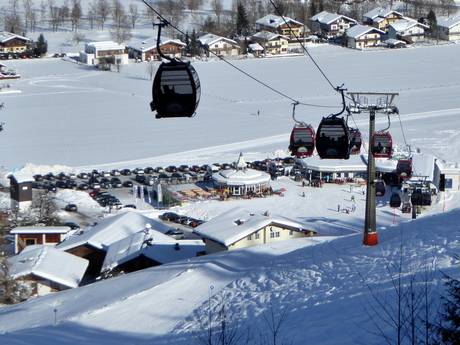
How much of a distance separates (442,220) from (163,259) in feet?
10.1

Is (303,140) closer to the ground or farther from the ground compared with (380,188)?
farther from the ground

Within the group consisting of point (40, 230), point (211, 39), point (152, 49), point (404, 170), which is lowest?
point (40, 230)

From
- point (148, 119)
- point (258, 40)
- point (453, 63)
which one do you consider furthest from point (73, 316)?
point (258, 40)

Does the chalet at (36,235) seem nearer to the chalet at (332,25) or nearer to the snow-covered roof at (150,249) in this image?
the snow-covered roof at (150,249)

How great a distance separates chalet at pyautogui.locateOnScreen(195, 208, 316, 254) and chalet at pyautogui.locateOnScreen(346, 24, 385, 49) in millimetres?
23842

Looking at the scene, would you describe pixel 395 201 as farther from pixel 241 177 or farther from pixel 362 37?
pixel 362 37

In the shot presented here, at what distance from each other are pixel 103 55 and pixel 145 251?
69.4 ft

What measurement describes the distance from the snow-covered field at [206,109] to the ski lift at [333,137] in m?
9.58

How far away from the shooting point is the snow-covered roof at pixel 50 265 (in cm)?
879

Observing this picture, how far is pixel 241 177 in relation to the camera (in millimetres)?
13352

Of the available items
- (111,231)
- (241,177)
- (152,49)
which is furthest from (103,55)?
(111,231)

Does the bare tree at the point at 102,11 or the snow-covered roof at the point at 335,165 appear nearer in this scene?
the snow-covered roof at the point at 335,165

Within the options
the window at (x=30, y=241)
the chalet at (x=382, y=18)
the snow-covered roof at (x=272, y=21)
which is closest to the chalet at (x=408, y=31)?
the chalet at (x=382, y=18)

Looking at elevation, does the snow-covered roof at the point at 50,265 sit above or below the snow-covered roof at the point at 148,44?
below
